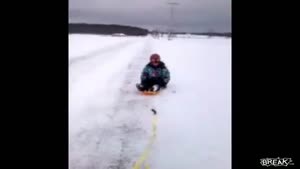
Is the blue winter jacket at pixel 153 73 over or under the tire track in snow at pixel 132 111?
over

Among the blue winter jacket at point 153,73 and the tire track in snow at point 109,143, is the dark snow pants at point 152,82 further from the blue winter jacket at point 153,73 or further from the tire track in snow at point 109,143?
the tire track in snow at point 109,143

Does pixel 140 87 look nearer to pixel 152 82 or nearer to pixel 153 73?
pixel 153 73

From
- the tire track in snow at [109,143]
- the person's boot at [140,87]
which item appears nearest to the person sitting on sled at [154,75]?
the person's boot at [140,87]

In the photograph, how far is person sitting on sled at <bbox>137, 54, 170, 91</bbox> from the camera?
3.91 metres

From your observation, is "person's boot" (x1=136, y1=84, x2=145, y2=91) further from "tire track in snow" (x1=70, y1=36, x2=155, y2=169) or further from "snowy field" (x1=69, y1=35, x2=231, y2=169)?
"tire track in snow" (x1=70, y1=36, x2=155, y2=169)

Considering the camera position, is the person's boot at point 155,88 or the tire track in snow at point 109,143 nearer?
the tire track in snow at point 109,143

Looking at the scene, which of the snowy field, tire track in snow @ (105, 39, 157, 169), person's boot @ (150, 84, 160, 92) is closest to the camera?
the snowy field

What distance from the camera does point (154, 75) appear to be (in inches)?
186

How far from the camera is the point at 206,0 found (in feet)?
9.43

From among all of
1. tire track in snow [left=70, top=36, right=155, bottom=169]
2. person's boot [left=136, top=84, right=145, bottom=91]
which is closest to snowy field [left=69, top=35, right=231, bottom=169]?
tire track in snow [left=70, top=36, right=155, bottom=169]

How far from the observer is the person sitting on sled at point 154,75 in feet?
12.8

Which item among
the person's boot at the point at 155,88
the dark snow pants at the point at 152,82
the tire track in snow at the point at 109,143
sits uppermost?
the dark snow pants at the point at 152,82

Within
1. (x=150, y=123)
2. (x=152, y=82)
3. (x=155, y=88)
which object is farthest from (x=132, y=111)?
(x=155, y=88)
